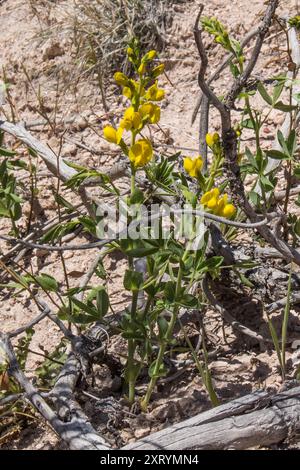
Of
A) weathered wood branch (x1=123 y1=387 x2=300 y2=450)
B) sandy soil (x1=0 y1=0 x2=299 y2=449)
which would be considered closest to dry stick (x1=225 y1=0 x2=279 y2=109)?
sandy soil (x1=0 y1=0 x2=299 y2=449)

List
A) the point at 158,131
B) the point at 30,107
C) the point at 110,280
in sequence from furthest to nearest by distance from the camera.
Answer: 1. the point at 30,107
2. the point at 158,131
3. the point at 110,280

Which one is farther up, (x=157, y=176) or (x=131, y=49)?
(x=131, y=49)

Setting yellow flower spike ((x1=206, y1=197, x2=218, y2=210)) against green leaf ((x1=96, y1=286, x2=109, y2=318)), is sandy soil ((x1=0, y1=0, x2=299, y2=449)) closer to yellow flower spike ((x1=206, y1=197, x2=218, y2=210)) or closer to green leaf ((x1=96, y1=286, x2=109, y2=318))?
green leaf ((x1=96, y1=286, x2=109, y2=318))

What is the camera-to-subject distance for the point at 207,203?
1751 mm

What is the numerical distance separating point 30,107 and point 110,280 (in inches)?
55.8

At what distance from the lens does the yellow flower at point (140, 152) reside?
70.1 inches

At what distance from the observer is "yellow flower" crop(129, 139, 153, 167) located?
5.84 ft

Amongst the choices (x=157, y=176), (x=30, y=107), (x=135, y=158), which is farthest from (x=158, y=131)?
(x=135, y=158)

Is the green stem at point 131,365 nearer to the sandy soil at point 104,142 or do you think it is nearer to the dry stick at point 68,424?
the sandy soil at point 104,142

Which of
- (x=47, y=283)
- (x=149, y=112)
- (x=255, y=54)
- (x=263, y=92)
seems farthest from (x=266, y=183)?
(x=47, y=283)

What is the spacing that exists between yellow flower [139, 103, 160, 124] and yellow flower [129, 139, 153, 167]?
9 cm

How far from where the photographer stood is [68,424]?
1.78 m

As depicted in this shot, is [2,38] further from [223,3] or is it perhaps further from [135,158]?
[135,158]

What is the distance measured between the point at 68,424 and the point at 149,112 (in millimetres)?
889
